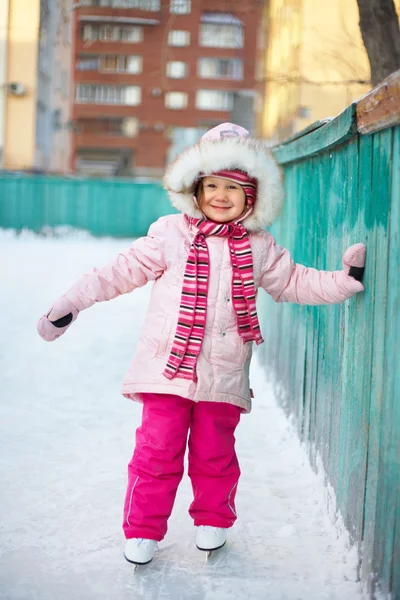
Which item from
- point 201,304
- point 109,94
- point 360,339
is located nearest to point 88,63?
point 109,94

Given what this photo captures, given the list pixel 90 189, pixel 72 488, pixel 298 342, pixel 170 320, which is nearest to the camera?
pixel 170 320

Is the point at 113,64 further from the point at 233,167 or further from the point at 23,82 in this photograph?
the point at 233,167

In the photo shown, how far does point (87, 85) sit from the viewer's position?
51312mm

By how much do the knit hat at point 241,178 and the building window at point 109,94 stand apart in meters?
49.7

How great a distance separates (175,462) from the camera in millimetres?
2955

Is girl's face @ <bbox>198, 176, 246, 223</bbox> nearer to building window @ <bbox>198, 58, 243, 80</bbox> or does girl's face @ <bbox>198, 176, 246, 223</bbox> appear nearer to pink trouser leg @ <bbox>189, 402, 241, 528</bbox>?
pink trouser leg @ <bbox>189, 402, 241, 528</bbox>

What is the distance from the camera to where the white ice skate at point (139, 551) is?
9.43 ft

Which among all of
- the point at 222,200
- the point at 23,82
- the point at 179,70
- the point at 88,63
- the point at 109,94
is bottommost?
the point at 222,200

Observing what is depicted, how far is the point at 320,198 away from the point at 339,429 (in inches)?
47.5

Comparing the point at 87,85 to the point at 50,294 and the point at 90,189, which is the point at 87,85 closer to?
the point at 90,189

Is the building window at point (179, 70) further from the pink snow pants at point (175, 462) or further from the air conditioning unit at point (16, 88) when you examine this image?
the pink snow pants at point (175, 462)

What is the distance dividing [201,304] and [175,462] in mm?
535

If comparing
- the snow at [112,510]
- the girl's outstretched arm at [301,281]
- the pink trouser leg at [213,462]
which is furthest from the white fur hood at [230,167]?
the snow at [112,510]

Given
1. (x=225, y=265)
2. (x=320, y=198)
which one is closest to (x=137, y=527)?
(x=225, y=265)
